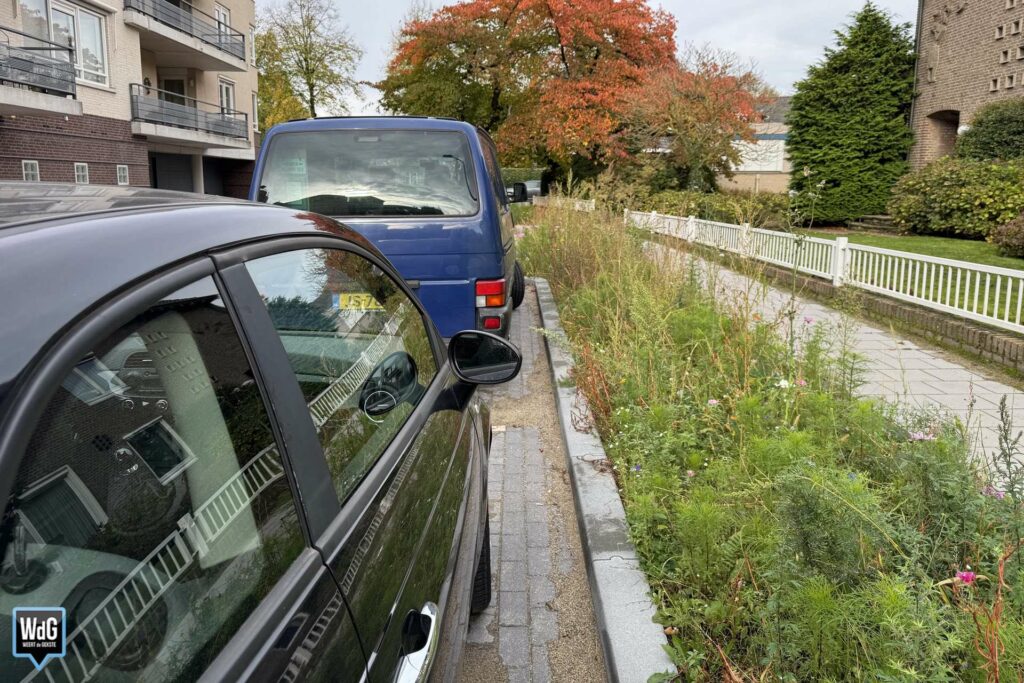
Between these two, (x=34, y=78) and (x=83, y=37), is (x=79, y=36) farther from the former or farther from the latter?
(x=34, y=78)

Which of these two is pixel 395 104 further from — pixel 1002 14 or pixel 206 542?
pixel 206 542

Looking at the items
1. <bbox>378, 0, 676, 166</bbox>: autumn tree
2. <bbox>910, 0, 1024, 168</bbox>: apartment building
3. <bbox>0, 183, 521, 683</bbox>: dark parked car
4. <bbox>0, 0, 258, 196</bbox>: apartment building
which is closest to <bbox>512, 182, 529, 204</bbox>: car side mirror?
<bbox>0, 183, 521, 683</bbox>: dark parked car

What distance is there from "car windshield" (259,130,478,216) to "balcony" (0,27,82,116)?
1570cm

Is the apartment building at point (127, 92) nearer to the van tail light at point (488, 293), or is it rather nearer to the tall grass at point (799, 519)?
the van tail light at point (488, 293)

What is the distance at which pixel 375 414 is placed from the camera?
6.47ft

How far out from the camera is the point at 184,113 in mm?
30016

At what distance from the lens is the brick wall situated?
2148cm

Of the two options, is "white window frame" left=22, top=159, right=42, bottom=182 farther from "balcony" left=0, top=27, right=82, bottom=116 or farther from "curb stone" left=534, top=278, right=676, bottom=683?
"curb stone" left=534, top=278, right=676, bottom=683

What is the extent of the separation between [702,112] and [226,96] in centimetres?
2160

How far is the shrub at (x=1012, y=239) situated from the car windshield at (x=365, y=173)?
400 inches

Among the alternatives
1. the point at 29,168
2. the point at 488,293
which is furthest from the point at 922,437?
the point at 29,168

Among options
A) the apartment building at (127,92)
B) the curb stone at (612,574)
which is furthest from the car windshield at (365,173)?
the apartment building at (127,92)

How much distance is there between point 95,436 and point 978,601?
2617 millimetres

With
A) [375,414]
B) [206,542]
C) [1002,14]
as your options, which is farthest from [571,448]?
[1002,14]
